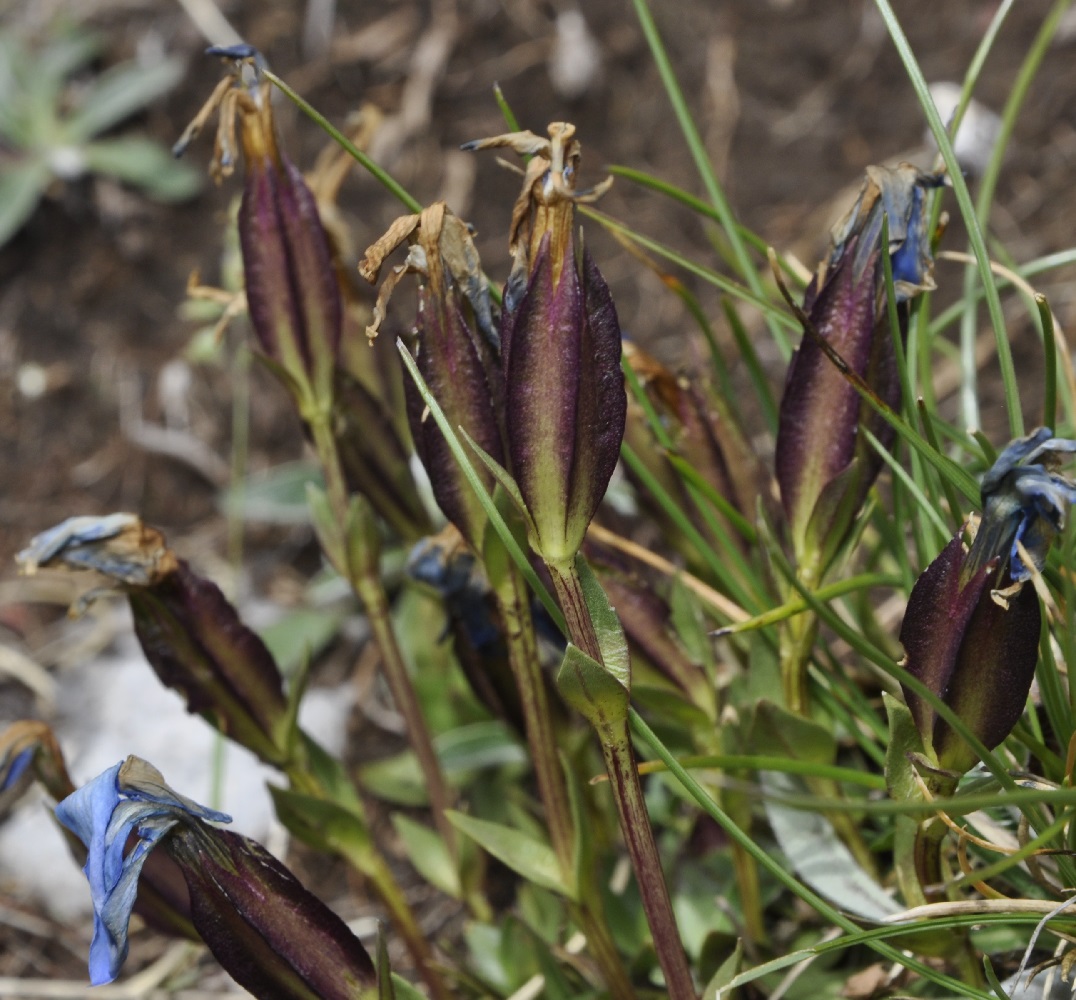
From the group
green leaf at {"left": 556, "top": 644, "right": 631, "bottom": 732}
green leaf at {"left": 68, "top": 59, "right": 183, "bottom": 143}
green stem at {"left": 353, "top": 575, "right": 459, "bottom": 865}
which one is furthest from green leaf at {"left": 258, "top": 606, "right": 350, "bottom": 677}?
green leaf at {"left": 68, "top": 59, "right": 183, "bottom": 143}

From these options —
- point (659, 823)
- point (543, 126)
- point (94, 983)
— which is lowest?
point (659, 823)

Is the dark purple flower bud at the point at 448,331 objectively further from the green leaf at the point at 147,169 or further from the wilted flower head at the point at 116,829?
the green leaf at the point at 147,169

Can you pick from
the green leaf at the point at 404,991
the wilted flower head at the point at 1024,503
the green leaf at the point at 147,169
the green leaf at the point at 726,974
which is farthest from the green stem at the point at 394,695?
the green leaf at the point at 147,169

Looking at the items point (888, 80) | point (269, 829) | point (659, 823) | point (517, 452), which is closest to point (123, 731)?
point (269, 829)

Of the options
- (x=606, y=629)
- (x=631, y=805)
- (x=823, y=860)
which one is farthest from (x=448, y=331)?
(x=823, y=860)

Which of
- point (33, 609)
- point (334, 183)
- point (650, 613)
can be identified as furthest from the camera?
point (33, 609)

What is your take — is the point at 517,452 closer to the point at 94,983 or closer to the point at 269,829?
the point at 94,983

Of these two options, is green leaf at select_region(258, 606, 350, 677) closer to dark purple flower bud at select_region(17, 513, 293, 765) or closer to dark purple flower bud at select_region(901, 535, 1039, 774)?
dark purple flower bud at select_region(17, 513, 293, 765)
